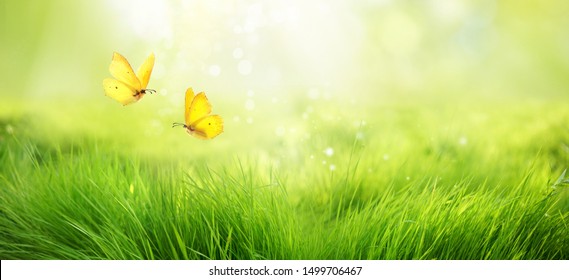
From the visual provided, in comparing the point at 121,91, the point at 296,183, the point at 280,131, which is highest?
the point at 121,91

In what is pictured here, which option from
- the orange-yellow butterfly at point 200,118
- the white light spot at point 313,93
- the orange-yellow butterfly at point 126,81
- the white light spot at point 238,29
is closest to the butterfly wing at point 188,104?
the orange-yellow butterfly at point 200,118

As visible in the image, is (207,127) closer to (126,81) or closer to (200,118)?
(200,118)

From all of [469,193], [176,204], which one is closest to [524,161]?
[469,193]

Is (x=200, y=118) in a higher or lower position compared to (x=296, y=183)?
higher

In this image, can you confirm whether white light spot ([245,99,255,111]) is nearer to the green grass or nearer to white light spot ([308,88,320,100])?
the green grass

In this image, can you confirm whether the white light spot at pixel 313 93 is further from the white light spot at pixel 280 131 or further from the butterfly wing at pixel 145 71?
the butterfly wing at pixel 145 71

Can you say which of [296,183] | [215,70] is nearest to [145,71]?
[215,70]
